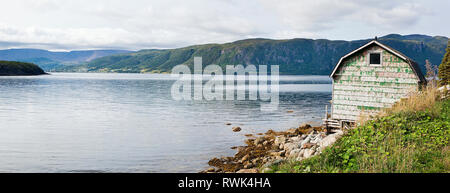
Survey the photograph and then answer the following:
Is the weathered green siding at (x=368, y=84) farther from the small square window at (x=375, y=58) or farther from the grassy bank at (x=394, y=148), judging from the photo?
the grassy bank at (x=394, y=148)

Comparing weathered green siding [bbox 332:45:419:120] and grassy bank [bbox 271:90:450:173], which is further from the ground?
weathered green siding [bbox 332:45:419:120]

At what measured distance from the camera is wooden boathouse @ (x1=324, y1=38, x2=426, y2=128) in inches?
916

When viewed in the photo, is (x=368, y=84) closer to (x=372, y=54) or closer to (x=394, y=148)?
(x=372, y=54)

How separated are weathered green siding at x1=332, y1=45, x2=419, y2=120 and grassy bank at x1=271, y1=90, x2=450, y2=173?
7.67 metres

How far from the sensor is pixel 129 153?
2498 cm

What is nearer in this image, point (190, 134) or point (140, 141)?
point (140, 141)

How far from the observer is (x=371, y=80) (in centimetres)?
2456

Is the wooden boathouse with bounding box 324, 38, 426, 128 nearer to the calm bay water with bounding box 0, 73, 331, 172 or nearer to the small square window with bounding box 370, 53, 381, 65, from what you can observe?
the small square window with bounding box 370, 53, 381, 65

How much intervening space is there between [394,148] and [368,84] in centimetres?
1463

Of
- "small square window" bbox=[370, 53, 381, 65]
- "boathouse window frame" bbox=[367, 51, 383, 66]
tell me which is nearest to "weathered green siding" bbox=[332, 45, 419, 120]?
"boathouse window frame" bbox=[367, 51, 383, 66]

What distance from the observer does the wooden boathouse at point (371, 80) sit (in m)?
23.3
